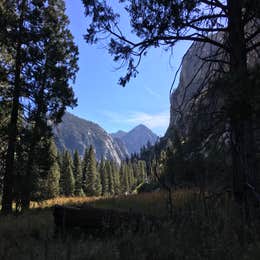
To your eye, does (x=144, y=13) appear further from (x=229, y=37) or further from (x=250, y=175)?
(x=250, y=175)

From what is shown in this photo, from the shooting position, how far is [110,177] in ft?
330

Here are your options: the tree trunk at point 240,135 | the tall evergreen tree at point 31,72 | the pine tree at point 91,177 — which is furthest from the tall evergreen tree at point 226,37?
the pine tree at point 91,177

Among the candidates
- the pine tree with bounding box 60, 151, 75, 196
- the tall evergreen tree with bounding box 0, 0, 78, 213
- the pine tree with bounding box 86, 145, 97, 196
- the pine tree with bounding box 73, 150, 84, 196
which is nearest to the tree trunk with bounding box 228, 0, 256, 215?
the tall evergreen tree with bounding box 0, 0, 78, 213

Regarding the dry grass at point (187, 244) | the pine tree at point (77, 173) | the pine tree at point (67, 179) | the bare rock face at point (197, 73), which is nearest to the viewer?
the dry grass at point (187, 244)

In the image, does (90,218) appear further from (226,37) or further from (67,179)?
(67,179)

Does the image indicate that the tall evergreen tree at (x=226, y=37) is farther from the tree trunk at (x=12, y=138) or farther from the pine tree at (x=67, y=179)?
the pine tree at (x=67, y=179)

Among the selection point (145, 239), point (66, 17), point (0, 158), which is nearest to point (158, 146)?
point (145, 239)

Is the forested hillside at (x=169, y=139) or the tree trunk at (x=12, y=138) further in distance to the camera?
the tree trunk at (x=12, y=138)

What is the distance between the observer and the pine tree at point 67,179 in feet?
226

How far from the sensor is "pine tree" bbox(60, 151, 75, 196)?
69000 mm

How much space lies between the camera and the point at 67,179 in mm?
69750

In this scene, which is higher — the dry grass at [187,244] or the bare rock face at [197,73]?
the bare rock face at [197,73]

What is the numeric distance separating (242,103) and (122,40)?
3539 mm

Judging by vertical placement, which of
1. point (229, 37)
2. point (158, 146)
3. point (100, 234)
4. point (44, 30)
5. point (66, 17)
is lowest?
point (100, 234)
